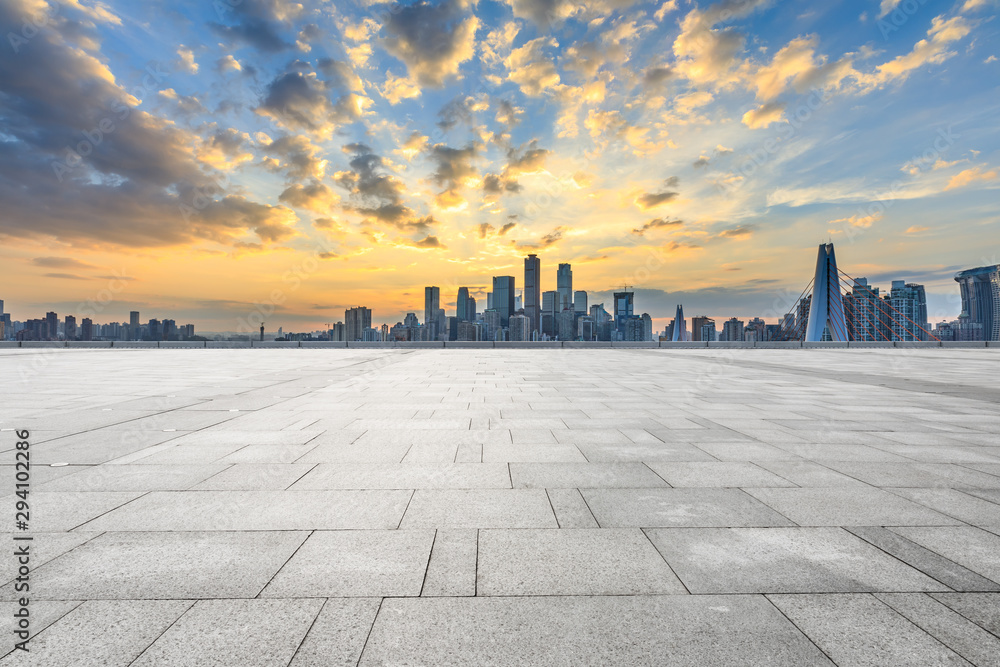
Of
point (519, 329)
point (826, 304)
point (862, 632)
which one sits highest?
point (826, 304)

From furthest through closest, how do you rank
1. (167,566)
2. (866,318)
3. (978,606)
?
(866,318) → (167,566) → (978,606)

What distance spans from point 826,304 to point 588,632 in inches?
2645

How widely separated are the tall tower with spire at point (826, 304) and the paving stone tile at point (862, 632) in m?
61.0

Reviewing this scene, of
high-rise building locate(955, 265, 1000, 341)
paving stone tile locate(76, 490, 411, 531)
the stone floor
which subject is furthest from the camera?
high-rise building locate(955, 265, 1000, 341)

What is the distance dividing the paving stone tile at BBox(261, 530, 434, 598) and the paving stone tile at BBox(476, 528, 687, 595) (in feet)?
1.73

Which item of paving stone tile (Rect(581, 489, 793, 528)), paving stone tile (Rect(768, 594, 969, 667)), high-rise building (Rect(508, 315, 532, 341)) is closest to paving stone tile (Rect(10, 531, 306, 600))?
paving stone tile (Rect(581, 489, 793, 528))

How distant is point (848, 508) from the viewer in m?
4.80

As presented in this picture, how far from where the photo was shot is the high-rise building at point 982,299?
14688cm

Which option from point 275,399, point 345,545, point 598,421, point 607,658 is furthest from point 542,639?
point 275,399

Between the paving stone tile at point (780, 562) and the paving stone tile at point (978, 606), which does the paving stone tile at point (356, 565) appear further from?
the paving stone tile at point (978, 606)

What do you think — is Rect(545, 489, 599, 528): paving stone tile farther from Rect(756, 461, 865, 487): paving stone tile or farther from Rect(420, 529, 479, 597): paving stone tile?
Rect(756, 461, 865, 487): paving stone tile

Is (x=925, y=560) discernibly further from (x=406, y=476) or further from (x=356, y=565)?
(x=406, y=476)

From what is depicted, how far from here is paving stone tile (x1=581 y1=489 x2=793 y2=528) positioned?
4.46 metres

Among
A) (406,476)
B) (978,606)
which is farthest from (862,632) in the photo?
(406,476)
